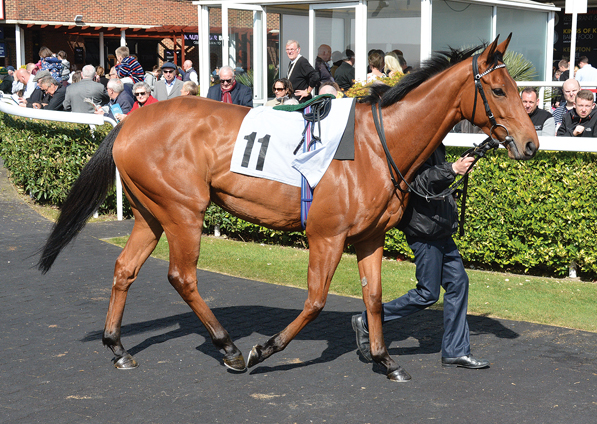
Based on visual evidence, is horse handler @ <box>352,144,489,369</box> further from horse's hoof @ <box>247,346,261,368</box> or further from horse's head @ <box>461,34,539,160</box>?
horse's hoof @ <box>247,346,261,368</box>

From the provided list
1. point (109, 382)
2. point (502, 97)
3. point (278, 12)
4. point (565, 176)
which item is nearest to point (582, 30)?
point (278, 12)

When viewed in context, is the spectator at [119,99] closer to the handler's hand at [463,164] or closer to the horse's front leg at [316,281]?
the horse's front leg at [316,281]

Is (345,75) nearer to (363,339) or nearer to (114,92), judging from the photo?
(114,92)

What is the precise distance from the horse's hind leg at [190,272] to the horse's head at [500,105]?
198cm

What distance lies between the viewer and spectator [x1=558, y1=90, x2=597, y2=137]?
309 inches

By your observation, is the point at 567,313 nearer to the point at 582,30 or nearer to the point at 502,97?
the point at 502,97

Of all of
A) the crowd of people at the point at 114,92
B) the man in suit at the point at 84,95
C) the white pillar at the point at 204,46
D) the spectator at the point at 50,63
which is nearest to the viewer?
the crowd of people at the point at 114,92

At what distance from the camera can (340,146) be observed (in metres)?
4.41

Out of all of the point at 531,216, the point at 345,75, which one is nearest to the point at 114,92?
the point at 345,75

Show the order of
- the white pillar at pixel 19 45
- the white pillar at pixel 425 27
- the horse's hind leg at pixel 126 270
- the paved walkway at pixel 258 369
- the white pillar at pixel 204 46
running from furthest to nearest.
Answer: the white pillar at pixel 19 45 → the white pillar at pixel 204 46 → the white pillar at pixel 425 27 → the horse's hind leg at pixel 126 270 → the paved walkway at pixel 258 369

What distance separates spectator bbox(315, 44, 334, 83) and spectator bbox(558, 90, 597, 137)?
14.7ft

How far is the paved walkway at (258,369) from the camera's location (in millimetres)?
4012

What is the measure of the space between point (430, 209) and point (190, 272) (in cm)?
167

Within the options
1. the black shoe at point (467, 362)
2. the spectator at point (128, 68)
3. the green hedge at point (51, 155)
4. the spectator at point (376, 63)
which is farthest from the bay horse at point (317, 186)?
the spectator at point (128, 68)
